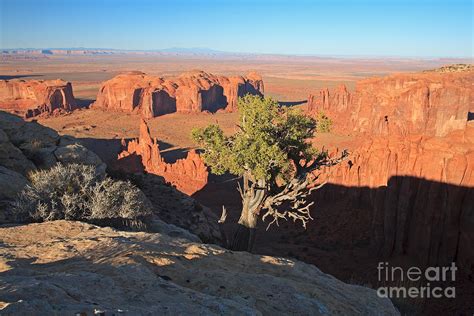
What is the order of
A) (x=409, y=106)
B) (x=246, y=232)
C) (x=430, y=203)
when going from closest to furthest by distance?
(x=246, y=232) < (x=430, y=203) < (x=409, y=106)

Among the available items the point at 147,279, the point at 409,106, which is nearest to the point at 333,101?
the point at 409,106

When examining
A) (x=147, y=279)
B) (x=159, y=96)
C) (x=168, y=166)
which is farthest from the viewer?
(x=159, y=96)

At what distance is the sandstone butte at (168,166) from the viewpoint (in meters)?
33.7

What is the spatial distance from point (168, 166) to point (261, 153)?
24169 millimetres

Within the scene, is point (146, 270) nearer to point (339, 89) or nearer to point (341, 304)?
point (341, 304)

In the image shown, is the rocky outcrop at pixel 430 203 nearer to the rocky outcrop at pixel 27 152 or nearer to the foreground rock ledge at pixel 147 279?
the foreground rock ledge at pixel 147 279

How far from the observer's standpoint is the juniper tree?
43.7ft

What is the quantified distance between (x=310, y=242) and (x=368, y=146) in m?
9.02

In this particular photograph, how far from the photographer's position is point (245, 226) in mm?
14219

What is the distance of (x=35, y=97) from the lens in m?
77.1

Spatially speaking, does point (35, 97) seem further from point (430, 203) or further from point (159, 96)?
point (430, 203)

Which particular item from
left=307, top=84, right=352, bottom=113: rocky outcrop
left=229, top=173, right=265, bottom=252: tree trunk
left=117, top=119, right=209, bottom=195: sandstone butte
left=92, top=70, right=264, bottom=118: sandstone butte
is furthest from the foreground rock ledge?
left=92, top=70, right=264, bottom=118: sandstone butte

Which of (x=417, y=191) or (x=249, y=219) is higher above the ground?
(x=417, y=191)

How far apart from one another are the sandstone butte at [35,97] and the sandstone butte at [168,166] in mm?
45992
